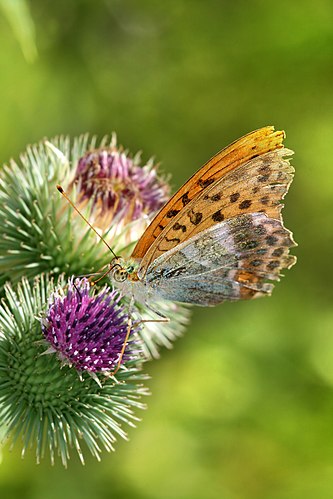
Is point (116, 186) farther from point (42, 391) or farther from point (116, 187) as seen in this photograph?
point (42, 391)

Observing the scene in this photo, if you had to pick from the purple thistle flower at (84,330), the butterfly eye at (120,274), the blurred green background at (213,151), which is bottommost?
the purple thistle flower at (84,330)

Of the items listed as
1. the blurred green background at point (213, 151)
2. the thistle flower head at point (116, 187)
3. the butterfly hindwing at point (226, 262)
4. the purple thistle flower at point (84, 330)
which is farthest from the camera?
the blurred green background at point (213, 151)

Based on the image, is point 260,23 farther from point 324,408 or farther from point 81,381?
point 81,381

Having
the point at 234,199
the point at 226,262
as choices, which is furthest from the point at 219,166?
the point at 226,262

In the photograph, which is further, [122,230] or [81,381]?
[122,230]

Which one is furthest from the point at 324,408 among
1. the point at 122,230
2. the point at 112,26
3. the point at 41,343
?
the point at 112,26

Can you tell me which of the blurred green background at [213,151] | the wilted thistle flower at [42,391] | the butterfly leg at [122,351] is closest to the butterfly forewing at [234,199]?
the butterfly leg at [122,351]

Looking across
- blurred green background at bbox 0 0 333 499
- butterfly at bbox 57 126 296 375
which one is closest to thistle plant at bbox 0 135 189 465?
butterfly at bbox 57 126 296 375

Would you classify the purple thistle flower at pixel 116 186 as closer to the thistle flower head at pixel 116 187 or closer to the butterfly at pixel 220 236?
the thistle flower head at pixel 116 187
